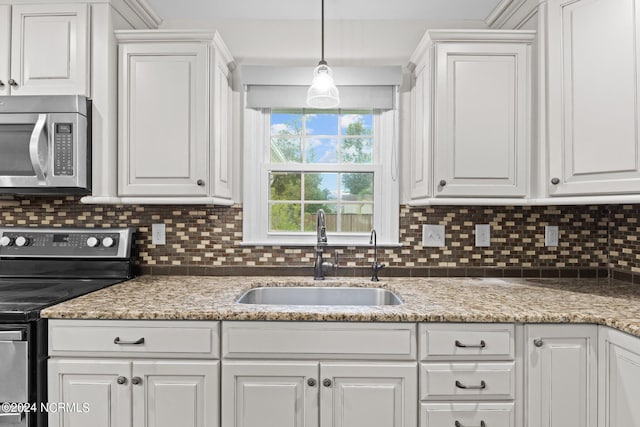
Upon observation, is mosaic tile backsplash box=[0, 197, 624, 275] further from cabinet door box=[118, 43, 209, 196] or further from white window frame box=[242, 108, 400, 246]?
cabinet door box=[118, 43, 209, 196]

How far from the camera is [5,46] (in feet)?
5.83

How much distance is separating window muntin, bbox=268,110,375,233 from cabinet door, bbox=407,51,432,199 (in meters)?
0.26

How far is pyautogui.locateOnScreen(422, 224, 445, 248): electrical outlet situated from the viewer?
2156 millimetres

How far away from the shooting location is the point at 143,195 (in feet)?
6.04

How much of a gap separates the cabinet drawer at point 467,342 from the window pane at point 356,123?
4.10 feet

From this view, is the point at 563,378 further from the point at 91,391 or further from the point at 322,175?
the point at 91,391

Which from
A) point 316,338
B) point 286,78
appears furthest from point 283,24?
point 316,338

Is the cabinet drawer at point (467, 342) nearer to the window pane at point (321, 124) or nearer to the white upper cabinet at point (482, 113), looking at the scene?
the white upper cabinet at point (482, 113)

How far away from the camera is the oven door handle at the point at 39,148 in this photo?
5.46 ft

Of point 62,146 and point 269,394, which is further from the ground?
point 62,146

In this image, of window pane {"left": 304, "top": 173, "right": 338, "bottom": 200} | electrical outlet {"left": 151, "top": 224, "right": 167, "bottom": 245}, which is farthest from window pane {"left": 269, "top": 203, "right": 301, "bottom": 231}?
electrical outlet {"left": 151, "top": 224, "right": 167, "bottom": 245}

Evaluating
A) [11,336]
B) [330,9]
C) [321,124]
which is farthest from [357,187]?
[11,336]

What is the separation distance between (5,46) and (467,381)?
8.30 feet

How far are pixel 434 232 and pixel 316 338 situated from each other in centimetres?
105
